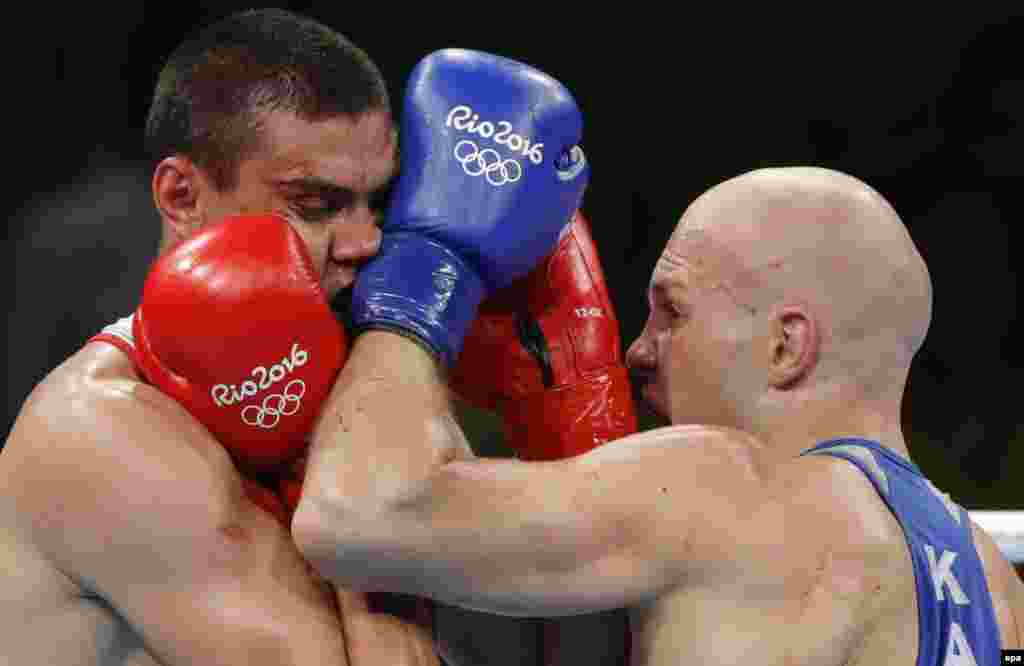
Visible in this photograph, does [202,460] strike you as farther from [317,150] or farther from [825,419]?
[825,419]

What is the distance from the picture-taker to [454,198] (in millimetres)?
1954

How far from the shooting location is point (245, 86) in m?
1.98

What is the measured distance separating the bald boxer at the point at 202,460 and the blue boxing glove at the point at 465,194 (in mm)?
73

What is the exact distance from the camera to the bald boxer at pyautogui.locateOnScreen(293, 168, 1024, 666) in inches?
65.4

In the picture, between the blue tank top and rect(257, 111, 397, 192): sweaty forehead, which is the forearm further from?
the blue tank top

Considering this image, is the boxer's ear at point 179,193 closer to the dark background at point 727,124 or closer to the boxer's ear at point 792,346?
the boxer's ear at point 792,346

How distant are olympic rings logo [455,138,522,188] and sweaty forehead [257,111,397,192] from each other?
0.46 feet

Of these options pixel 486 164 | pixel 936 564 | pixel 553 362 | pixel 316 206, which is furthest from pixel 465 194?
pixel 936 564

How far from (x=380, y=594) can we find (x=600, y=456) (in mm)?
329

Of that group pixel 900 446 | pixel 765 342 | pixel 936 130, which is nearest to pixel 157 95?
pixel 765 342

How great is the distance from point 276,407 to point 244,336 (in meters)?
0.10

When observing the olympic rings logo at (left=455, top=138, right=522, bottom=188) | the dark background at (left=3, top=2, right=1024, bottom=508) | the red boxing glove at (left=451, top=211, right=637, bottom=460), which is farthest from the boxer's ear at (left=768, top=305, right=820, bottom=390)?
the dark background at (left=3, top=2, right=1024, bottom=508)

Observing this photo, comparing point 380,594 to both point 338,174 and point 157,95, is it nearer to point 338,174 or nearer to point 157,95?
point 338,174

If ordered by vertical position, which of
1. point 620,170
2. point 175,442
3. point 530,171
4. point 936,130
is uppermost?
point 530,171
